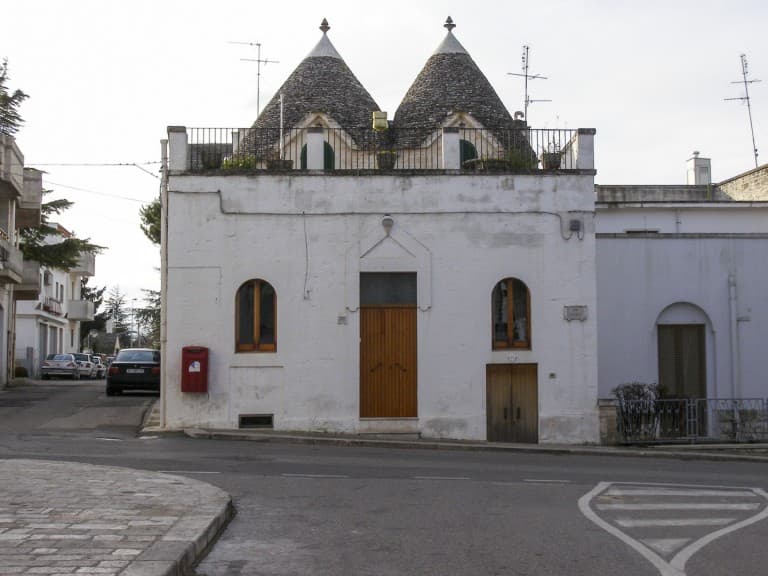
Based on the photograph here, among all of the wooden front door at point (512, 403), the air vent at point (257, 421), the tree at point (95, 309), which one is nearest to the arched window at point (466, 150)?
the wooden front door at point (512, 403)

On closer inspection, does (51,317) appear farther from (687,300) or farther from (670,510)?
(670,510)

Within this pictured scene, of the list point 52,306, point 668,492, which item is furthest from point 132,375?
point 52,306

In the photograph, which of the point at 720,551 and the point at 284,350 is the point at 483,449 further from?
the point at 720,551

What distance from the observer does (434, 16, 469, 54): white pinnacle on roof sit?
35.0 m

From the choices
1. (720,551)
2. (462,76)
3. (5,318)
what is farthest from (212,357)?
(5,318)

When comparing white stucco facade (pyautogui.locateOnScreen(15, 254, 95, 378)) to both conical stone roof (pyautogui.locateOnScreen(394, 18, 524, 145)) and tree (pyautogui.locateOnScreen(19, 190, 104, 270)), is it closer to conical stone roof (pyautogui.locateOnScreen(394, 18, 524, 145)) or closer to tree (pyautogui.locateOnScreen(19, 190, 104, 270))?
tree (pyautogui.locateOnScreen(19, 190, 104, 270))

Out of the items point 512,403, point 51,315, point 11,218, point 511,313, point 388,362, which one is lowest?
point 512,403

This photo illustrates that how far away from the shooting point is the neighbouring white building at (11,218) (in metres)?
33.5

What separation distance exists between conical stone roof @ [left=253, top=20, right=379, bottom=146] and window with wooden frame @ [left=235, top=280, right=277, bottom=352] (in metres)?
11.2

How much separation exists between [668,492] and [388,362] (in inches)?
364

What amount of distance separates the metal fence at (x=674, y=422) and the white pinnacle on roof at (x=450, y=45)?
17443mm

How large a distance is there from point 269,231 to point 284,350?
253cm

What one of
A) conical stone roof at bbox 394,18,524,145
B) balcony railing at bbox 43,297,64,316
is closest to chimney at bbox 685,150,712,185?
conical stone roof at bbox 394,18,524,145

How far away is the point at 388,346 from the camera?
21.4 metres
